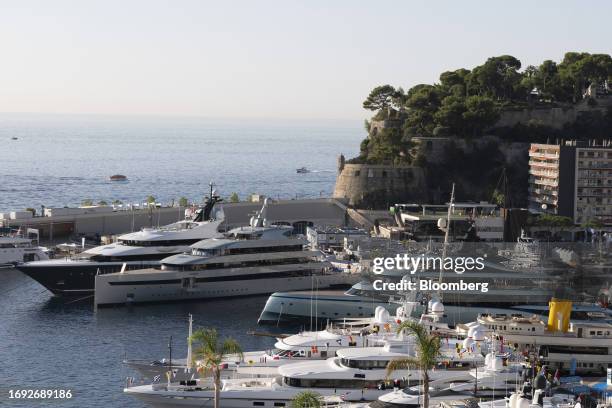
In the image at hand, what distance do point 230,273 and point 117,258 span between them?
19.1 feet

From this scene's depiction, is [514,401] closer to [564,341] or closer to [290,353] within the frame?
[290,353]

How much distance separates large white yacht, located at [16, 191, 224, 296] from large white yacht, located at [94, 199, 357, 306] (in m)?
1.59

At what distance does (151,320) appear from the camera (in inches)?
2094

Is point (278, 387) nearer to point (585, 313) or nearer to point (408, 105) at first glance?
point (585, 313)

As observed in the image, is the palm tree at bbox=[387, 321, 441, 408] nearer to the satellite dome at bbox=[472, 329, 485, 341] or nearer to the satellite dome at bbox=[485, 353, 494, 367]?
A: the satellite dome at bbox=[485, 353, 494, 367]

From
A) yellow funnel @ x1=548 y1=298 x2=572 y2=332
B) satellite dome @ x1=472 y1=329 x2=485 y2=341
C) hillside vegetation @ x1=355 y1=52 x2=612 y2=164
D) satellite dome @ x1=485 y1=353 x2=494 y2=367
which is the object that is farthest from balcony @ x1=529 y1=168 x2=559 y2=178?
satellite dome @ x1=485 y1=353 x2=494 y2=367

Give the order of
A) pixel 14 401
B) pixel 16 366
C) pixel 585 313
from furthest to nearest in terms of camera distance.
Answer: pixel 585 313
pixel 16 366
pixel 14 401

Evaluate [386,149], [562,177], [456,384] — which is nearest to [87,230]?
[386,149]

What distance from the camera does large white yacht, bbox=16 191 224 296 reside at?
59188 millimetres

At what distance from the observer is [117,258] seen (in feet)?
200

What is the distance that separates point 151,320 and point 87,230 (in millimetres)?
28315

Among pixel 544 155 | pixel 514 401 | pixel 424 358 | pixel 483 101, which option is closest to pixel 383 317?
pixel 424 358

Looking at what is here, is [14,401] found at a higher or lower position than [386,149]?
lower

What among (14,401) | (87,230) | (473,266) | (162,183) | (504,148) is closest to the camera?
(14,401)
